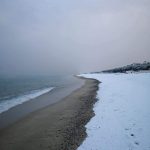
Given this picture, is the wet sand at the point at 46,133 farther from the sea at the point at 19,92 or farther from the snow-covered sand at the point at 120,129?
the sea at the point at 19,92

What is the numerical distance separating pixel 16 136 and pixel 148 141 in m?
8.41

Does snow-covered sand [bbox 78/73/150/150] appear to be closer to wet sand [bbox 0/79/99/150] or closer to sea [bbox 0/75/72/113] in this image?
wet sand [bbox 0/79/99/150]

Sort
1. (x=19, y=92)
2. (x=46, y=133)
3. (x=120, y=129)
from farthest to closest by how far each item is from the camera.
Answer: (x=19, y=92), (x=46, y=133), (x=120, y=129)

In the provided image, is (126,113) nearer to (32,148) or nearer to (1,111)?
(32,148)

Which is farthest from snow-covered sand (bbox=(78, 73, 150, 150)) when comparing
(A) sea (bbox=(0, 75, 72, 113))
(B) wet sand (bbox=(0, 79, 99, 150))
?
(A) sea (bbox=(0, 75, 72, 113))

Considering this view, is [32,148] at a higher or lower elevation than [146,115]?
lower

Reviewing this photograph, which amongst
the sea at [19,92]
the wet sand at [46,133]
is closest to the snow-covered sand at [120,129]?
the wet sand at [46,133]

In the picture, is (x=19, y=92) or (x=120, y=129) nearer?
(x=120, y=129)

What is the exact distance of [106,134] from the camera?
10.6 m

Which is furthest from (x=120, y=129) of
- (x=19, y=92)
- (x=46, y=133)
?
(x=19, y=92)

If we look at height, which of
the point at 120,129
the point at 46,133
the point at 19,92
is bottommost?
the point at 46,133

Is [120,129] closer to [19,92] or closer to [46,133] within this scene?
[46,133]

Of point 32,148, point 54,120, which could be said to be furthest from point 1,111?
point 32,148

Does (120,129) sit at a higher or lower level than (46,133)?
higher
